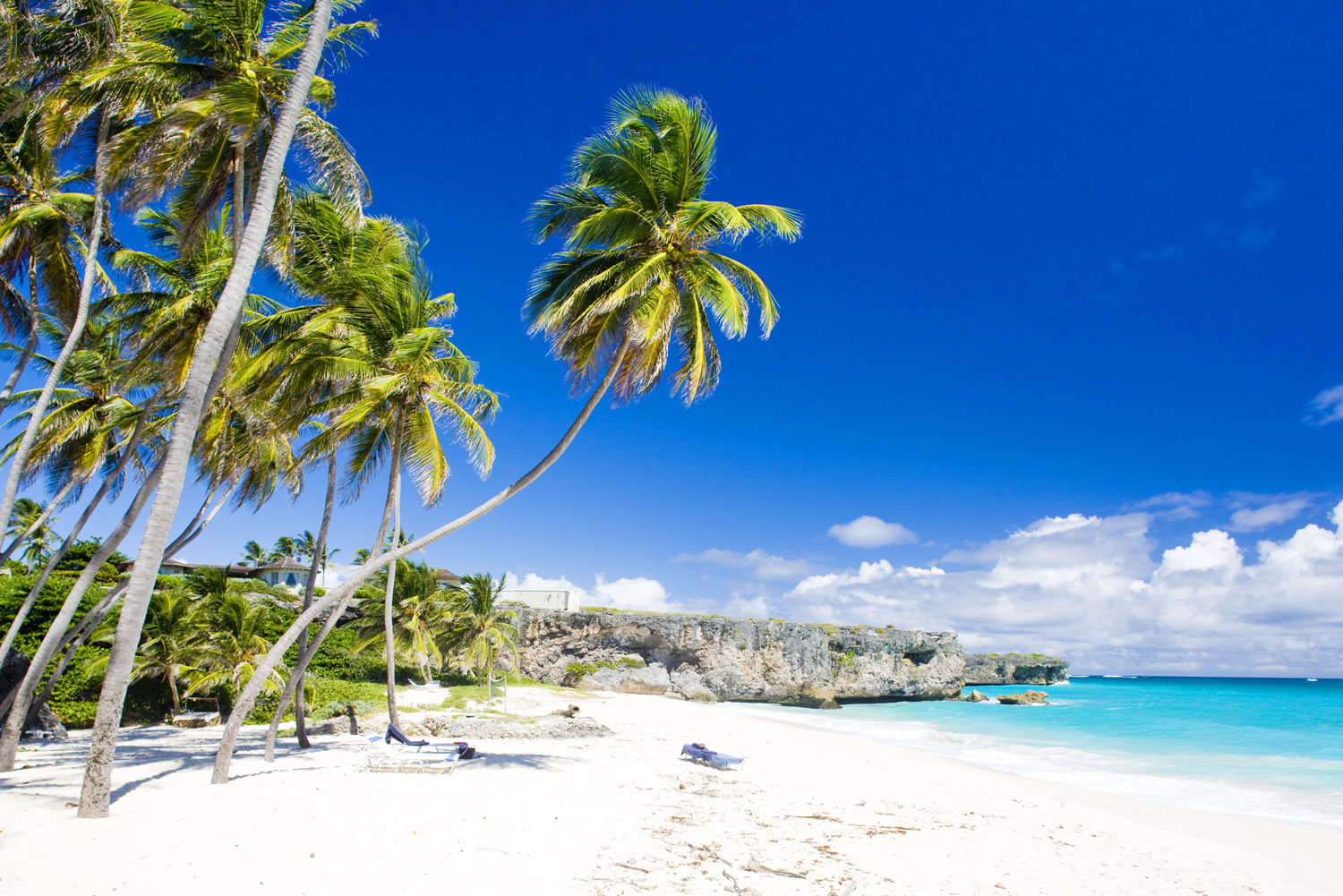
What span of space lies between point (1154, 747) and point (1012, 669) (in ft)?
178

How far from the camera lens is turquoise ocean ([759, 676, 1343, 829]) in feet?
47.3

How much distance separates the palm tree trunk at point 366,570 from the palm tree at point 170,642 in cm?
884

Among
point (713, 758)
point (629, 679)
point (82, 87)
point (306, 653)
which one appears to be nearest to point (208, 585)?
point (306, 653)

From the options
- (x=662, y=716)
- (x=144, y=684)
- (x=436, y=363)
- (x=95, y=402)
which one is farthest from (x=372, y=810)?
(x=662, y=716)

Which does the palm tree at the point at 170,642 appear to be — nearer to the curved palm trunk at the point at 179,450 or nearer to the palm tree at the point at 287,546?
the curved palm trunk at the point at 179,450

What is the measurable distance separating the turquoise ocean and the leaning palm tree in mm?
14084

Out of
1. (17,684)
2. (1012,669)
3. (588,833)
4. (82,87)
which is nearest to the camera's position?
(588,833)

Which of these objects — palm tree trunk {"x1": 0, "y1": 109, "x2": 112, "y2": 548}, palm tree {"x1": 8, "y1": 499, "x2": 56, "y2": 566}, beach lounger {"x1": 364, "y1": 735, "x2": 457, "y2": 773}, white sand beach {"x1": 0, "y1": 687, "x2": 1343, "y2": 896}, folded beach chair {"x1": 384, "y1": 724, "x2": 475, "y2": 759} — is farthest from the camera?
palm tree {"x1": 8, "y1": 499, "x2": 56, "y2": 566}

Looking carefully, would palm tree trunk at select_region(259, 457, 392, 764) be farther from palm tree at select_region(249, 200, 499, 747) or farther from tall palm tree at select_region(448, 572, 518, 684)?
tall palm tree at select_region(448, 572, 518, 684)

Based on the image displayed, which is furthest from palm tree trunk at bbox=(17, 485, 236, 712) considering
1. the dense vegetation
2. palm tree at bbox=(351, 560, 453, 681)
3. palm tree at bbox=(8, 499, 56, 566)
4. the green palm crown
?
palm tree at bbox=(8, 499, 56, 566)

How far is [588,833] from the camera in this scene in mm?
6957

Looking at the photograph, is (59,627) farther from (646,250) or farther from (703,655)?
(703,655)

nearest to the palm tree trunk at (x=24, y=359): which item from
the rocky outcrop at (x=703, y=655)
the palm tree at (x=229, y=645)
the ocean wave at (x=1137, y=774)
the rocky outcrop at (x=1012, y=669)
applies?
the palm tree at (x=229, y=645)

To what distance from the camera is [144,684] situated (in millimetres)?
16906
